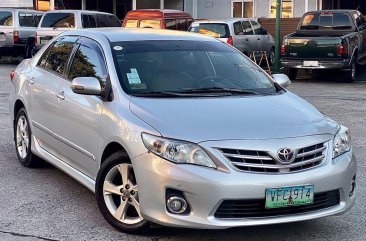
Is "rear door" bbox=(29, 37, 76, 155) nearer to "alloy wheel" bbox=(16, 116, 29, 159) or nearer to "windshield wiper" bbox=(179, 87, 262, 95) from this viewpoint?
"alloy wheel" bbox=(16, 116, 29, 159)

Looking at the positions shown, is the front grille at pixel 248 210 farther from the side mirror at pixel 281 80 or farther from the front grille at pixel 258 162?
the side mirror at pixel 281 80

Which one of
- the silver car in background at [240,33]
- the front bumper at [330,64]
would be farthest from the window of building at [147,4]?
the front bumper at [330,64]

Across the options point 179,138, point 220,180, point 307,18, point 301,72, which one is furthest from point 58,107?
point 301,72

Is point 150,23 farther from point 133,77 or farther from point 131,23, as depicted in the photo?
point 133,77

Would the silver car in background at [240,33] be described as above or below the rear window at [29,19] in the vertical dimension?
below

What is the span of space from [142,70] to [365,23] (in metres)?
13.9

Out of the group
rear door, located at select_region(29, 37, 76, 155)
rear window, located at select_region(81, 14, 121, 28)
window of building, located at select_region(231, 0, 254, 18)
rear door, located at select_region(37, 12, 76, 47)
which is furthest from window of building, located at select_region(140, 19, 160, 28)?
rear door, located at select_region(29, 37, 76, 155)

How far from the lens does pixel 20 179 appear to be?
6.25 m

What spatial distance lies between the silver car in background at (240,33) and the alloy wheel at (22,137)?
1020cm

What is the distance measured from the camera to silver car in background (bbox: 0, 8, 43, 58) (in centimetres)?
1930

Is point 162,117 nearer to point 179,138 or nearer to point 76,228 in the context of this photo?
point 179,138

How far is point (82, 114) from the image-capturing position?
5238mm

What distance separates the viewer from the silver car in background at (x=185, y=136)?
4.14m

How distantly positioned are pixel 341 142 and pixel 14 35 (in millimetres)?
16297
